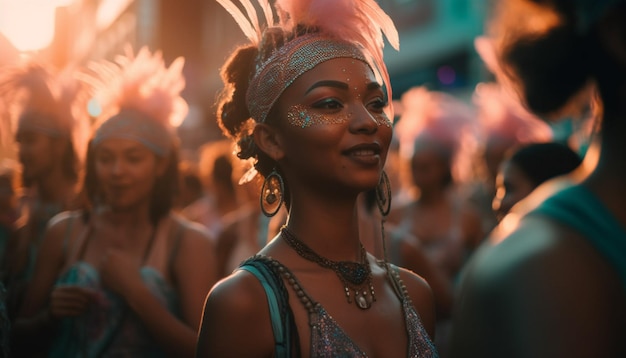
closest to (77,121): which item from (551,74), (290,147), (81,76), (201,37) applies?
(81,76)

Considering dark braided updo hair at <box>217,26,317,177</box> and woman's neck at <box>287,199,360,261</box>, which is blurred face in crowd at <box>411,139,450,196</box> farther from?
woman's neck at <box>287,199,360,261</box>

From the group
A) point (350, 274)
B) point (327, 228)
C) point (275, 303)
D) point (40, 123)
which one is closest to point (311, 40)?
point (327, 228)

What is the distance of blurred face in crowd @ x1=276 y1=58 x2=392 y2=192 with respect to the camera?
2449mm

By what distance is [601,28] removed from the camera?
1.25 meters

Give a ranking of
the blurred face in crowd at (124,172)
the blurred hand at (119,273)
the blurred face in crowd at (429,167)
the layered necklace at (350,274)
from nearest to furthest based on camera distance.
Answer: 1. the layered necklace at (350,274)
2. the blurred hand at (119,273)
3. the blurred face in crowd at (124,172)
4. the blurred face in crowd at (429,167)

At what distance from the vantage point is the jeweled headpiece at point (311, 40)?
261 cm

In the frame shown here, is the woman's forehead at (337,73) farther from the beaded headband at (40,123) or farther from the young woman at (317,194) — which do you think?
the beaded headband at (40,123)

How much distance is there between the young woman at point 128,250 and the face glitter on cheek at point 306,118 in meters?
1.40

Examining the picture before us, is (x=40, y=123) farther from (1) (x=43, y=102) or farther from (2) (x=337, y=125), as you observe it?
(2) (x=337, y=125)

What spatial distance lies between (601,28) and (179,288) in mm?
2915

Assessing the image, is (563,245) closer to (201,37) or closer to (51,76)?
(51,76)

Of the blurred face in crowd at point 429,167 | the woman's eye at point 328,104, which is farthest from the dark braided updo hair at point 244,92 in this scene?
the blurred face in crowd at point 429,167

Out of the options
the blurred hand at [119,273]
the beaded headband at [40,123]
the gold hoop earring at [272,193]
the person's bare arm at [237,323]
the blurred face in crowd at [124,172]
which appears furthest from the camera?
the beaded headband at [40,123]

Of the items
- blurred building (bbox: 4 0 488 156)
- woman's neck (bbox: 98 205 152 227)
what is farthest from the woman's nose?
blurred building (bbox: 4 0 488 156)
